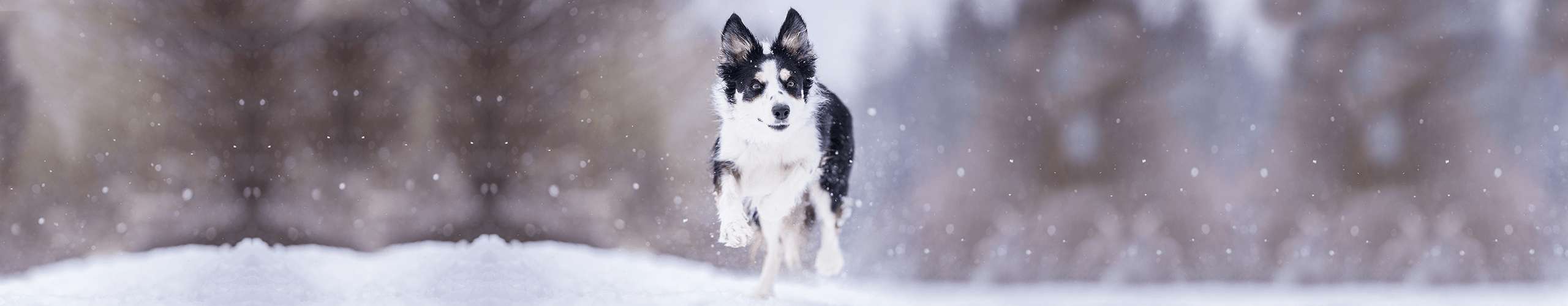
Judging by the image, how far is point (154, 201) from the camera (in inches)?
158

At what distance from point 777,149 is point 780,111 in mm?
208

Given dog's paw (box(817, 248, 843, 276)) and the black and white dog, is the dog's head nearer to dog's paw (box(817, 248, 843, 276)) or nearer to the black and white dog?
the black and white dog

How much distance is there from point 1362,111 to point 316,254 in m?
4.71

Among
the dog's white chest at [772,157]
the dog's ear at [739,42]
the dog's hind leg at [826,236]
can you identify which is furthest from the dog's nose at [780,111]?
the dog's hind leg at [826,236]

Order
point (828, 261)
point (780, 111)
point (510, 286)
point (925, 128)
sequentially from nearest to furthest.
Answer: point (780, 111) < point (510, 286) < point (828, 261) < point (925, 128)

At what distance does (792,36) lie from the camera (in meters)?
3.30

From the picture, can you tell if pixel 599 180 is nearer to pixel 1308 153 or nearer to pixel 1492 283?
pixel 1308 153

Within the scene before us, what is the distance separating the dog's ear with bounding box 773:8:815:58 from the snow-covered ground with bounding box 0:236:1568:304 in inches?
37.1

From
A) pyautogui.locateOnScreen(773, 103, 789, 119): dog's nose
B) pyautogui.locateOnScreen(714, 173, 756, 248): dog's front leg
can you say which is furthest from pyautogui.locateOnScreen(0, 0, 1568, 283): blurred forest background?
pyautogui.locateOnScreen(773, 103, 789, 119): dog's nose

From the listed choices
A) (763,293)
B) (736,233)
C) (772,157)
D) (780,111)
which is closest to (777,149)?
(772,157)

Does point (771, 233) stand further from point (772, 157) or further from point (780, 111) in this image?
point (780, 111)

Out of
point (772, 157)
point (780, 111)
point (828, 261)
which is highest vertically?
point (780, 111)

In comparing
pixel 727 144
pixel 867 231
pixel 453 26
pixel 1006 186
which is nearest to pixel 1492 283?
pixel 1006 186

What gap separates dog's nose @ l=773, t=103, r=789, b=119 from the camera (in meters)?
3.11
